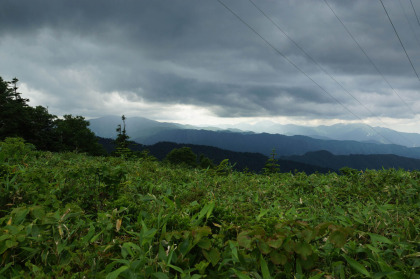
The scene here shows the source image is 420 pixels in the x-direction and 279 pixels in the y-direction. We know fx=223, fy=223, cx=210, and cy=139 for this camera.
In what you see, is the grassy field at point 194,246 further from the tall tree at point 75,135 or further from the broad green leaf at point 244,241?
the tall tree at point 75,135

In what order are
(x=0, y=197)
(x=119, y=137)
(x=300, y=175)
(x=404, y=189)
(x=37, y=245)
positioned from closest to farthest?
1. (x=37, y=245)
2. (x=0, y=197)
3. (x=404, y=189)
4. (x=300, y=175)
5. (x=119, y=137)

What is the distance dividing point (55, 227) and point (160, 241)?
1247mm

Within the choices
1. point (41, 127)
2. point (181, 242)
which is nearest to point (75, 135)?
point (41, 127)

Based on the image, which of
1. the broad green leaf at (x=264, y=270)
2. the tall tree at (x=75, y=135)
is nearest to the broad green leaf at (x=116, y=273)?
the broad green leaf at (x=264, y=270)

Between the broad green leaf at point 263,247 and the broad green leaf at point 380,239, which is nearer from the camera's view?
the broad green leaf at point 263,247

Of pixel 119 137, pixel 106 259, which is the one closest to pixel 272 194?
pixel 106 259

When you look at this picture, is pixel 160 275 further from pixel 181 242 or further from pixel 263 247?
pixel 263 247

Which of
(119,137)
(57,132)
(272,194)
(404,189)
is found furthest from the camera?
(119,137)

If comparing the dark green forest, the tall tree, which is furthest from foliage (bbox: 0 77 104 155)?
the dark green forest

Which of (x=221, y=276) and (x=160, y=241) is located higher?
(x=160, y=241)

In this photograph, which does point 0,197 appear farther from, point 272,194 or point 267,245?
point 272,194

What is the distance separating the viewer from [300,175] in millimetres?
7121

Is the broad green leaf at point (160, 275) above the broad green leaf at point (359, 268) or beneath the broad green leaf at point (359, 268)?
beneath

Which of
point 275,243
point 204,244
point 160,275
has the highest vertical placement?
point 275,243
